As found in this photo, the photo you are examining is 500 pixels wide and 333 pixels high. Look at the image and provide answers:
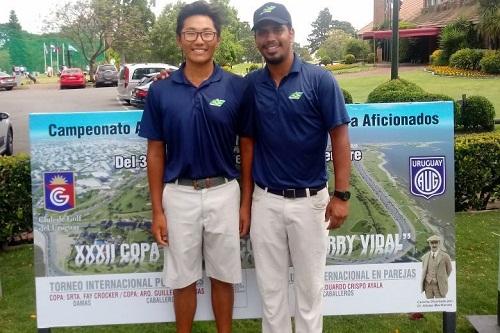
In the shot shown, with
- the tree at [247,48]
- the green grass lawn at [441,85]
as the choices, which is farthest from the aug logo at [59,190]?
the tree at [247,48]

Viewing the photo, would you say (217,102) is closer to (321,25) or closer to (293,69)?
(293,69)

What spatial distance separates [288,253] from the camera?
3.22 meters

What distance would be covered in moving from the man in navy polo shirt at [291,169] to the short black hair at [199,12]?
0.23 m

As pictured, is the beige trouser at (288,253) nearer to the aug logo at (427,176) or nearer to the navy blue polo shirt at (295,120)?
the navy blue polo shirt at (295,120)

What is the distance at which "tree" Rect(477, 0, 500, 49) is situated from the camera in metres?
30.3

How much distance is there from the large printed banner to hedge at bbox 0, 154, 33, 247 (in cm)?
182

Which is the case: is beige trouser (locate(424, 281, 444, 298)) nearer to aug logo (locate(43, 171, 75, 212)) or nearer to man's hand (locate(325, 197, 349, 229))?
man's hand (locate(325, 197, 349, 229))

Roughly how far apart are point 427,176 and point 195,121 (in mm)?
1475

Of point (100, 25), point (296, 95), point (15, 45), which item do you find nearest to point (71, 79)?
point (100, 25)

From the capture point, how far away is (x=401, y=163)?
3.55 m

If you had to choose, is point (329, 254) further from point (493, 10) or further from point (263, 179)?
point (493, 10)

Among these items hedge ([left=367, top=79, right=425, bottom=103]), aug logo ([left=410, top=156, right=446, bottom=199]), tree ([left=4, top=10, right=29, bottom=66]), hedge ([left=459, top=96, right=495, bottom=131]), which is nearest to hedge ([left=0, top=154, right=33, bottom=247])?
aug logo ([left=410, top=156, right=446, bottom=199])

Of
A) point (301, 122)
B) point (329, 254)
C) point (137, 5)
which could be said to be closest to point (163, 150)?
point (301, 122)

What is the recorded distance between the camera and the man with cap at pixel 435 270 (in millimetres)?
3609
